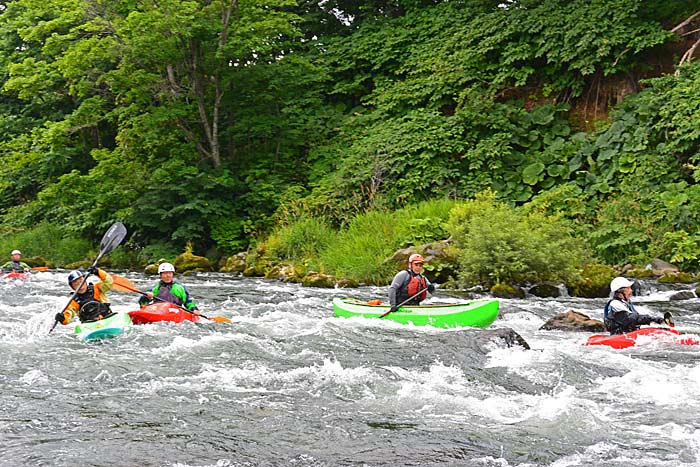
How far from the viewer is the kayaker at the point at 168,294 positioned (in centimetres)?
926

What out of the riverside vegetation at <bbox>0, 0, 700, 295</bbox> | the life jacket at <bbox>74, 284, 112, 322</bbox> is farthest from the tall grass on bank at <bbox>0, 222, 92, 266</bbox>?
the life jacket at <bbox>74, 284, 112, 322</bbox>

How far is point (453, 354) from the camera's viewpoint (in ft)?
22.4

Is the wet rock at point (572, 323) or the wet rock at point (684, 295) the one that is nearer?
the wet rock at point (572, 323)

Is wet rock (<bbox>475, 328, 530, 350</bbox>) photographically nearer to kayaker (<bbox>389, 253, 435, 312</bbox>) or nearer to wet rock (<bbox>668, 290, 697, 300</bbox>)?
kayaker (<bbox>389, 253, 435, 312</bbox>)

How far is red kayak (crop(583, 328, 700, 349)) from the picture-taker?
7367mm

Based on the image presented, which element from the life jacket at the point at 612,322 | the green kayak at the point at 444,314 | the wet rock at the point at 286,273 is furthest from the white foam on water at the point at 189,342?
the wet rock at the point at 286,273

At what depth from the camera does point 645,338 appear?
7.42 m

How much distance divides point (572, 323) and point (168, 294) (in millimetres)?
4802

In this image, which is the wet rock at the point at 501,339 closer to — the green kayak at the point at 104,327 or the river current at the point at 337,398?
the river current at the point at 337,398

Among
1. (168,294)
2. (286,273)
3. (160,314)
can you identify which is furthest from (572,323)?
(286,273)

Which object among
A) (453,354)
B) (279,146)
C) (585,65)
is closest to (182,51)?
(279,146)

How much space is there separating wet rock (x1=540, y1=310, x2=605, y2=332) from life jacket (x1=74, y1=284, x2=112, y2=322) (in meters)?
5.02

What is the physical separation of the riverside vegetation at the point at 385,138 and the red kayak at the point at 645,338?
4.17 metres

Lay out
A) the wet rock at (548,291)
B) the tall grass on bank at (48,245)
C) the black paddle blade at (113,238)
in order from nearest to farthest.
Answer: the black paddle blade at (113,238) < the wet rock at (548,291) < the tall grass on bank at (48,245)
